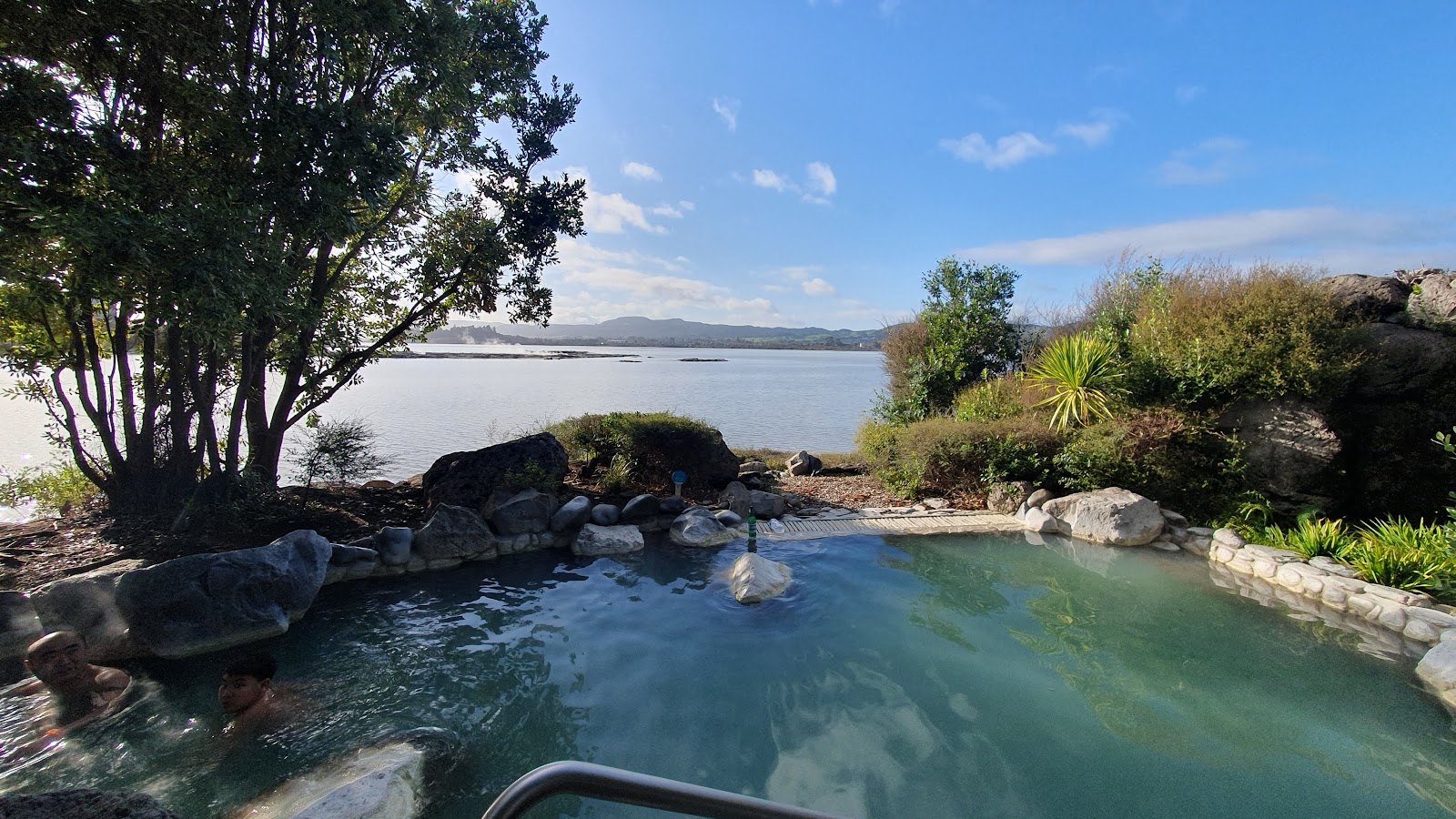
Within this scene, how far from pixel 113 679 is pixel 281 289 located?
144 inches

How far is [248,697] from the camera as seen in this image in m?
4.32

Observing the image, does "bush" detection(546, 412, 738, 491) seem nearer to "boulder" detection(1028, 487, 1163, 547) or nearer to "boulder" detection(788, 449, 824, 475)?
"boulder" detection(788, 449, 824, 475)

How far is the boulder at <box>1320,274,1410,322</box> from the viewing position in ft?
28.6

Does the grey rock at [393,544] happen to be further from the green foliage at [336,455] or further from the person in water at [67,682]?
the person in water at [67,682]

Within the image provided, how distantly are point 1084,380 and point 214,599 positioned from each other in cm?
1250

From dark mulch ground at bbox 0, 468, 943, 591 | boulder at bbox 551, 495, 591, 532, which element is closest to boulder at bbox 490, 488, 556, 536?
boulder at bbox 551, 495, 591, 532

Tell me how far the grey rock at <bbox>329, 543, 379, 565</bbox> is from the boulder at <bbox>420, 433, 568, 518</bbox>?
1499mm

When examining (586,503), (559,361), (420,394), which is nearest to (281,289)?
(586,503)

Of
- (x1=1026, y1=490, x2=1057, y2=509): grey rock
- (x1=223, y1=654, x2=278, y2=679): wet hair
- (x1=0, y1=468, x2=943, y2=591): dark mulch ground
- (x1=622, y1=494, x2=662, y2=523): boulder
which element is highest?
(x1=0, y1=468, x2=943, y2=591): dark mulch ground

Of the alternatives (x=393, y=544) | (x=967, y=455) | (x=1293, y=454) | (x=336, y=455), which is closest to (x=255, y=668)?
(x=393, y=544)

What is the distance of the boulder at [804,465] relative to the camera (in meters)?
13.6

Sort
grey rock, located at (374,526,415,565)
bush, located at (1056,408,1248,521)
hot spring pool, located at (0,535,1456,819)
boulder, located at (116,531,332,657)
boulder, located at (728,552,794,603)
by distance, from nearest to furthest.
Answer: hot spring pool, located at (0,535,1456,819), boulder, located at (116,531,332,657), boulder, located at (728,552,794,603), grey rock, located at (374,526,415,565), bush, located at (1056,408,1248,521)

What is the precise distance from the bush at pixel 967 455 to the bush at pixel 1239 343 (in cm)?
178

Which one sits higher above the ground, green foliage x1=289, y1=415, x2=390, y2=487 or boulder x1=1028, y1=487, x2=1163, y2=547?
green foliage x1=289, y1=415, x2=390, y2=487
